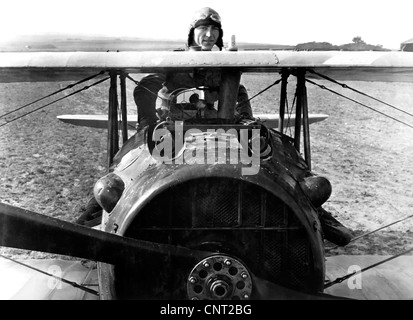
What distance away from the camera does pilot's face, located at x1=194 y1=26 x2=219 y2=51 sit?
5.16 meters

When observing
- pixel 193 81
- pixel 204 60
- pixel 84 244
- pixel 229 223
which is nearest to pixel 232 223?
pixel 229 223

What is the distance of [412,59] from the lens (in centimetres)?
452

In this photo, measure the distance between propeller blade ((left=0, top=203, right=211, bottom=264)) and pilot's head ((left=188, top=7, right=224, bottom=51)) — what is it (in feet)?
9.21

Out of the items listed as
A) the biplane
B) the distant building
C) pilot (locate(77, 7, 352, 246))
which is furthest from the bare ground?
the biplane

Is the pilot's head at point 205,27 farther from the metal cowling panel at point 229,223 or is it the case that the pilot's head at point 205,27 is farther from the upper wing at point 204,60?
the metal cowling panel at point 229,223

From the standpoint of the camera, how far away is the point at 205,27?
5160mm

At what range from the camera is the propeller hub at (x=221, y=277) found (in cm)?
280

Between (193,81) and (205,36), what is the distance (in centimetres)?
45

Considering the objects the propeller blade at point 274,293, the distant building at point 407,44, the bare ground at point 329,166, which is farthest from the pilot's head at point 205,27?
the distant building at point 407,44

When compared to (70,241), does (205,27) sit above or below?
above

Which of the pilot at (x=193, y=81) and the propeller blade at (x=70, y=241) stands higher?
the pilot at (x=193, y=81)

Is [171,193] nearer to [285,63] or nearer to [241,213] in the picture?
[241,213]

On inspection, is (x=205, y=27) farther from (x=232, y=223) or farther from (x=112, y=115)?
(x=232, y=223)

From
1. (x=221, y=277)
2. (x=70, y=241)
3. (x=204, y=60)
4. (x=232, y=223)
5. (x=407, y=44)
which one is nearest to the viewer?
(x=70, y=241)
